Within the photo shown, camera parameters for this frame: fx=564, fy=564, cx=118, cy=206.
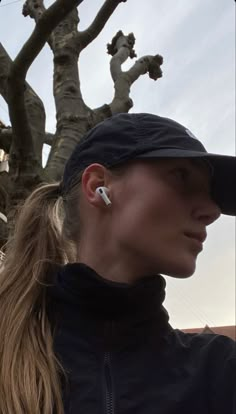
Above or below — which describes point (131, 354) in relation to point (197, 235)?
below

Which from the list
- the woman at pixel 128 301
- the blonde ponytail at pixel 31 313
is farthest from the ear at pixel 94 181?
the blonde ponytail at pixel 31 313

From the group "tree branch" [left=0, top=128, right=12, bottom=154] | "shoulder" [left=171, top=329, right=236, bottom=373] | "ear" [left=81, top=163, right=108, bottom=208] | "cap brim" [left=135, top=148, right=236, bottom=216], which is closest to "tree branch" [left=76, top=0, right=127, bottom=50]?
"tree branch" [left=0, top=128, right=12, bottom=154]

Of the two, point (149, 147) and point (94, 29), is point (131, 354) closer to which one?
point (149, 147)

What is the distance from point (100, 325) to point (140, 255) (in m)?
0.20

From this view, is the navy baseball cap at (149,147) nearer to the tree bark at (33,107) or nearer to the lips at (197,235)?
the lips at (197,235)

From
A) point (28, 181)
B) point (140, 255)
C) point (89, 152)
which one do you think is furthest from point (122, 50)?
point (140, 255)

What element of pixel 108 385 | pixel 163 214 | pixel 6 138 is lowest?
pixel 108 385

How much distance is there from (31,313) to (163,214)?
463 millimetres

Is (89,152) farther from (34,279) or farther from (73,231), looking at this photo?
(34,279)

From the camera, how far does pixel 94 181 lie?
1.53 m

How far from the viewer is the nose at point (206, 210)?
141 cm

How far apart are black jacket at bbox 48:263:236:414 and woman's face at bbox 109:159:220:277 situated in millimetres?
87

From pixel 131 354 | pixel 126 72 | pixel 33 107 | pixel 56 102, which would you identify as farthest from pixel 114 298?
pixel 126 72

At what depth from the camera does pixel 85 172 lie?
155cm
